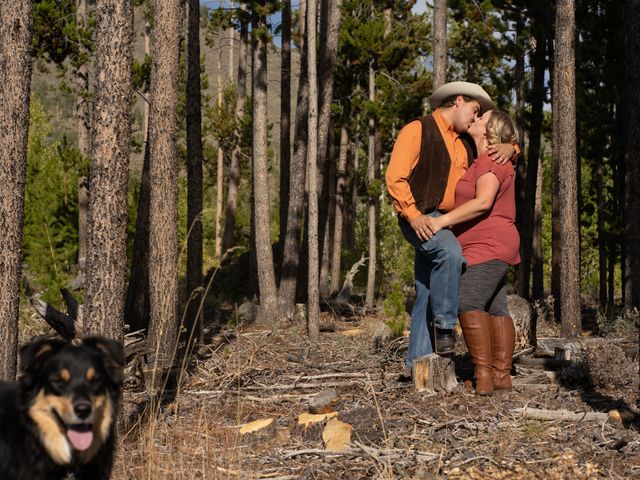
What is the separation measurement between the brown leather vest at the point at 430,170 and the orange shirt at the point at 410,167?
45 millimetres

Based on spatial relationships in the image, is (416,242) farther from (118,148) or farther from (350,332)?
(350,332)

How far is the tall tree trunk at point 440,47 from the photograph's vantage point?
14.0 meters

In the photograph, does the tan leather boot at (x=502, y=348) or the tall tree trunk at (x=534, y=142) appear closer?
the tan leather boot at (x=502, y=348)

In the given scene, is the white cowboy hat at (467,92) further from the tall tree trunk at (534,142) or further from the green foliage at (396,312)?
the tall tree trunk at (534,142)

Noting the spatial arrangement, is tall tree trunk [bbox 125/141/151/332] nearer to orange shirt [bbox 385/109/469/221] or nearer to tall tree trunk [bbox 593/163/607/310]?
orange shirt [bbox 385/109/469/221]

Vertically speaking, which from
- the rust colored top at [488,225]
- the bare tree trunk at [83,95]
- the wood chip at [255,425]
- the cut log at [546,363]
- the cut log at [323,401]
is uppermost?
the bare tree trunk at [83,95]

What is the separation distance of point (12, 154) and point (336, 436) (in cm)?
466

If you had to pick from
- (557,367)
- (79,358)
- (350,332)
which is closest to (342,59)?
(350,332)

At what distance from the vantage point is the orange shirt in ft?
23.0

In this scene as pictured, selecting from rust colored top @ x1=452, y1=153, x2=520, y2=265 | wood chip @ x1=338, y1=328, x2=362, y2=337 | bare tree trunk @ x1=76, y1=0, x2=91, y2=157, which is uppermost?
bare tree trunk @ x1=76, y1=0, x2=91, y2=157

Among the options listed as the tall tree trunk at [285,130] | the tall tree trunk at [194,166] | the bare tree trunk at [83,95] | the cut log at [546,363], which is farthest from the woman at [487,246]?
the bare tree trunk at [83,95]

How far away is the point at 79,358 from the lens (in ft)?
13.6

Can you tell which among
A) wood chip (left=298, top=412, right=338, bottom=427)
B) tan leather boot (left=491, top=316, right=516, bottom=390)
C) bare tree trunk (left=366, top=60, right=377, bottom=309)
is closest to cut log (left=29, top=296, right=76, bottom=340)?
wood chip (left=298, top=412, right=338, bottom=427)

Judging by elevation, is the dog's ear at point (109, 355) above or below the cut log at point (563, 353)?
above
